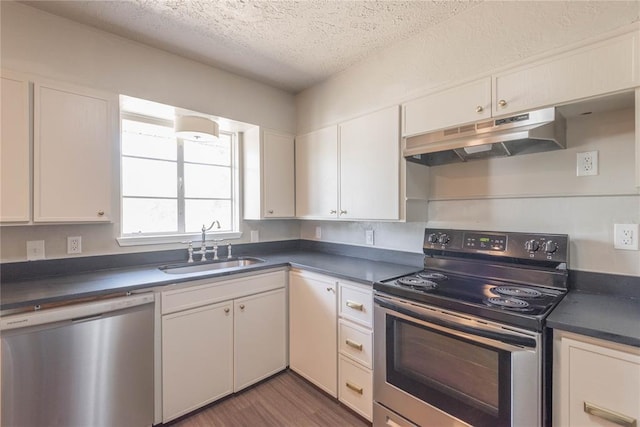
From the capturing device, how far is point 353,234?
104 inches

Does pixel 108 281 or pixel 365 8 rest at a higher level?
pixel 365 8

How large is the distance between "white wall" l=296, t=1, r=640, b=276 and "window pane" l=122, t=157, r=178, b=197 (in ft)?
5.52

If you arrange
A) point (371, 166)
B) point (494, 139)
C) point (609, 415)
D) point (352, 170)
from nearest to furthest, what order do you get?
A: point (609, 415) → point (494, 139) → point (371, 166) → point (352, 170)

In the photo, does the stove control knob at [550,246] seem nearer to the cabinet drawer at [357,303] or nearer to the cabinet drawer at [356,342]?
the cabinet drawer at [357,303]

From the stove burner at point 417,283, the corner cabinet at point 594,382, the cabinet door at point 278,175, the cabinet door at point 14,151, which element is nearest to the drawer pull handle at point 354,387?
the stove burner at point 417,283

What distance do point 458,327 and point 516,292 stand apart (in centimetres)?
39

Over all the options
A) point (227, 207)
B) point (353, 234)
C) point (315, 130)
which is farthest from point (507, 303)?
point (227, 207)

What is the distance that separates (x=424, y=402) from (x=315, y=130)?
2211 millimetres

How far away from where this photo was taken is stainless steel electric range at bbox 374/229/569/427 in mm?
1164

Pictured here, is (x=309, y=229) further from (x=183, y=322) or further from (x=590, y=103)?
(x=590, y=103)

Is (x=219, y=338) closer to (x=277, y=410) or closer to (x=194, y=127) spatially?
(x=277, y=410)

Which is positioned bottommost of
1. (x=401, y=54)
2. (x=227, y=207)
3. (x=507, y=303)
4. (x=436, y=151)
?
(x=507, y=303)

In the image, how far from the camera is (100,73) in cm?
194

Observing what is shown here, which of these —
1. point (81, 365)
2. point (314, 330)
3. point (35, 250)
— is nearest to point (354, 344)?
point (314, 330)
